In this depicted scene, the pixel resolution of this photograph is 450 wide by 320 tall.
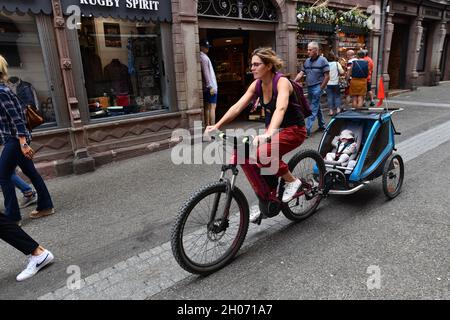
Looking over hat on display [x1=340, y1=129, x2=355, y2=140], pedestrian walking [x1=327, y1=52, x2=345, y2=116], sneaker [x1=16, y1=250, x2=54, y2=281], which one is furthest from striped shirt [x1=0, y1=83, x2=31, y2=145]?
pedestrian walking [x1=327, y1=52, x2=345, y2=116]

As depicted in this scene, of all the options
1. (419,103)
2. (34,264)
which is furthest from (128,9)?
(419,103)

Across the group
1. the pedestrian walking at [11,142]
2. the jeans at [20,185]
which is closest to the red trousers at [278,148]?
the pedestrian walking at [11,142]

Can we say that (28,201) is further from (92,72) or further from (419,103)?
(419,103)

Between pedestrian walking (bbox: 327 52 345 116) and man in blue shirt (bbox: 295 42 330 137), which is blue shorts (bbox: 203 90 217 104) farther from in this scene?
pedestrian walking (bbox: 327 52 345 116)

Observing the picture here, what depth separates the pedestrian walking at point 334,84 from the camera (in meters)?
9.44

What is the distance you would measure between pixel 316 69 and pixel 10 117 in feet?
20.3

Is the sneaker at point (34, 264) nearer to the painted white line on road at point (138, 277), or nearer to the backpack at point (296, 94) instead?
the painted white line on road at point (138, 277)

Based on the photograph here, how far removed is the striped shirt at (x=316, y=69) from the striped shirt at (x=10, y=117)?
599cm

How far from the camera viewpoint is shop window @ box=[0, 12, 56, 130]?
588cm

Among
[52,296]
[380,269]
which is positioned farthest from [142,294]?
[380,269]

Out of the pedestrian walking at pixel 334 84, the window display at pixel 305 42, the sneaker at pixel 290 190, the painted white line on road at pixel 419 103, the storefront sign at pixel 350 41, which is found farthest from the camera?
the storefront sign at pixel 350 41

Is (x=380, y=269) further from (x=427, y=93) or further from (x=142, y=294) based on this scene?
(x=427, y=93)

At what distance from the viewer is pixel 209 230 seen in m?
3.01
